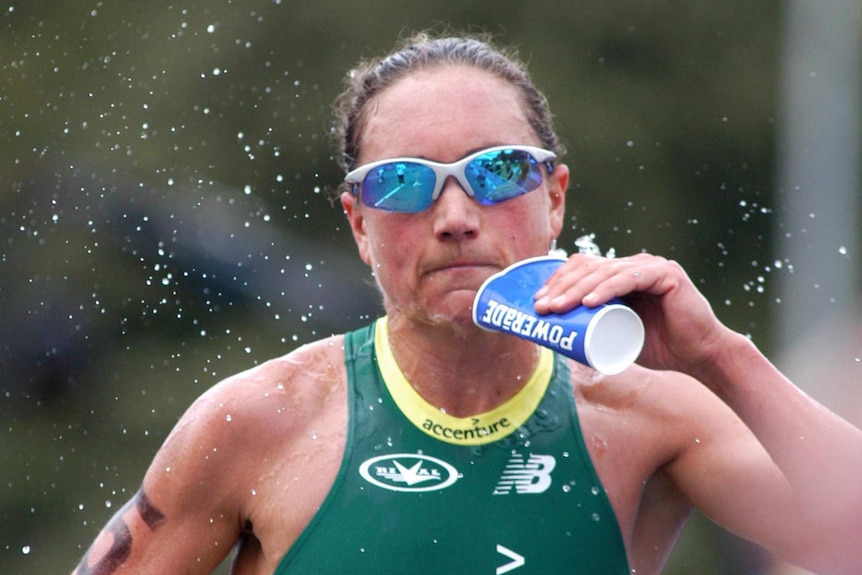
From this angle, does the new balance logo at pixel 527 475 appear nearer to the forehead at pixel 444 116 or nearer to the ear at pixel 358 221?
the ear at pixel 358 221

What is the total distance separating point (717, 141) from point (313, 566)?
978 cm

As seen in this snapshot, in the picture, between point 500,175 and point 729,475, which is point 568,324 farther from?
point 729,475

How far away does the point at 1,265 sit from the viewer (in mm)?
11492

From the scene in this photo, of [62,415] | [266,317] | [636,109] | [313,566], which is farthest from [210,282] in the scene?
[313,566]

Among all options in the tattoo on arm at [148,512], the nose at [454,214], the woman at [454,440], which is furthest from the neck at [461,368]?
the tattoo on arm at [148,512]

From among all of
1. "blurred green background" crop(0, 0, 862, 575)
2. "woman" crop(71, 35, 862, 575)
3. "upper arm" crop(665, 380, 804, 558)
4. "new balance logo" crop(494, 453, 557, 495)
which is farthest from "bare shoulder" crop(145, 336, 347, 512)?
"blurred green background" crop(0, 0, 862, 575)

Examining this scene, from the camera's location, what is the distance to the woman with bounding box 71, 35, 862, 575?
313 centimetres

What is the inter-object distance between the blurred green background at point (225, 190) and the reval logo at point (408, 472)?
Result: 22.8 feet

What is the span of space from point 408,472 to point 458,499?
132 millimetres

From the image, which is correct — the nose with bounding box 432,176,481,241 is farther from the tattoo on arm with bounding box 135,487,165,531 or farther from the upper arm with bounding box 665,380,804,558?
the tattoo on arm with bounding box 135,487,165,531

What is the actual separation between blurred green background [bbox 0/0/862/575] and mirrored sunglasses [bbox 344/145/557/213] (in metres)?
6.97

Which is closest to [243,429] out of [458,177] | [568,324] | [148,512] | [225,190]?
[148,512]

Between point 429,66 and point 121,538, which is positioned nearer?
point 121,538

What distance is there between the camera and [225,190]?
36.9ft
